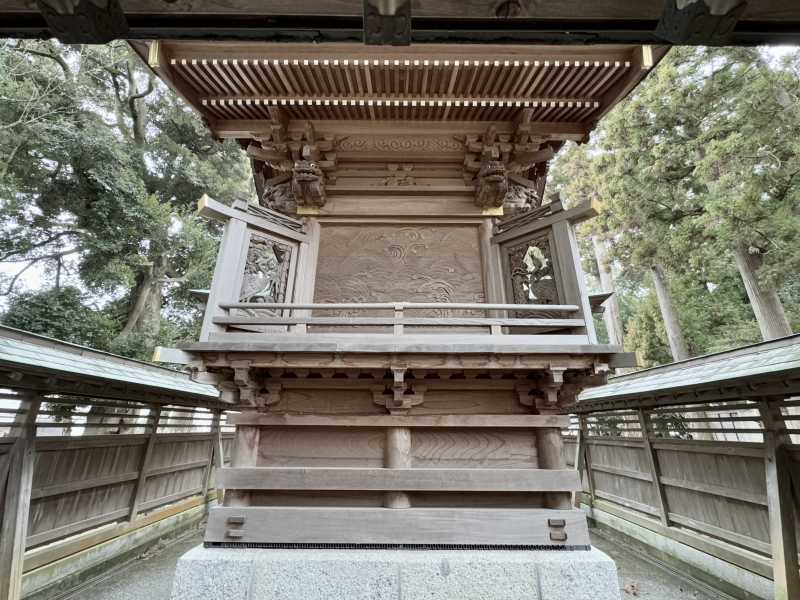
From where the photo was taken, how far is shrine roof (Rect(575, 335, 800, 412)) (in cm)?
457

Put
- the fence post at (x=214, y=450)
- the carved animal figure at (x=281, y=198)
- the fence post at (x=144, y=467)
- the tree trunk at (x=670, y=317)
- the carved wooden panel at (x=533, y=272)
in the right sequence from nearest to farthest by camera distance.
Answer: the carved wooden panel at (x=533, y=272)
the carved animal figure at (x=281, y=198)
the fence post at (x=144, y=467)
the fence post at (x=214, y=450)
the tree trunk at (x=670, y=317)

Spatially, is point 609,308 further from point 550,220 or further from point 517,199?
point 550,220

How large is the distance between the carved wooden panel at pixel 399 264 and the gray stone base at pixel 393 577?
2.74 metres

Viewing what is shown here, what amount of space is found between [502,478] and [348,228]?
12.1 feet

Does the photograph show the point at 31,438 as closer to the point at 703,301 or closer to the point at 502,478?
the point at 502,478

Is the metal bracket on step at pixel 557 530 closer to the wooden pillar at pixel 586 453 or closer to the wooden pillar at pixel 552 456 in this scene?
the wooden pillar at pixel 552 456

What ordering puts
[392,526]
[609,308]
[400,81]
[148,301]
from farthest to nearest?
1. [609,308]
2. [148,301]
3. [400,81]
4. [392,526]

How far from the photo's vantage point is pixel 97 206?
13.3 metres

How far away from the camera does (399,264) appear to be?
16.8ft

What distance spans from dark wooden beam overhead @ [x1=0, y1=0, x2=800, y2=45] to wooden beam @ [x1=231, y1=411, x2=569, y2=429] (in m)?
3.50

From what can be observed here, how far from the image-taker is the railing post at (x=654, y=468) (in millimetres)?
7302

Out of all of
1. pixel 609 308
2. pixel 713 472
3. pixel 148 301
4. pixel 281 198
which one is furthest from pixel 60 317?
pixel 609 308

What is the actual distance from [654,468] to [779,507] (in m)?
2.87

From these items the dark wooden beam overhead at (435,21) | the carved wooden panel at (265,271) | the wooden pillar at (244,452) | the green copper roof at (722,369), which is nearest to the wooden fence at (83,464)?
the wooden pillar at (244,452)
